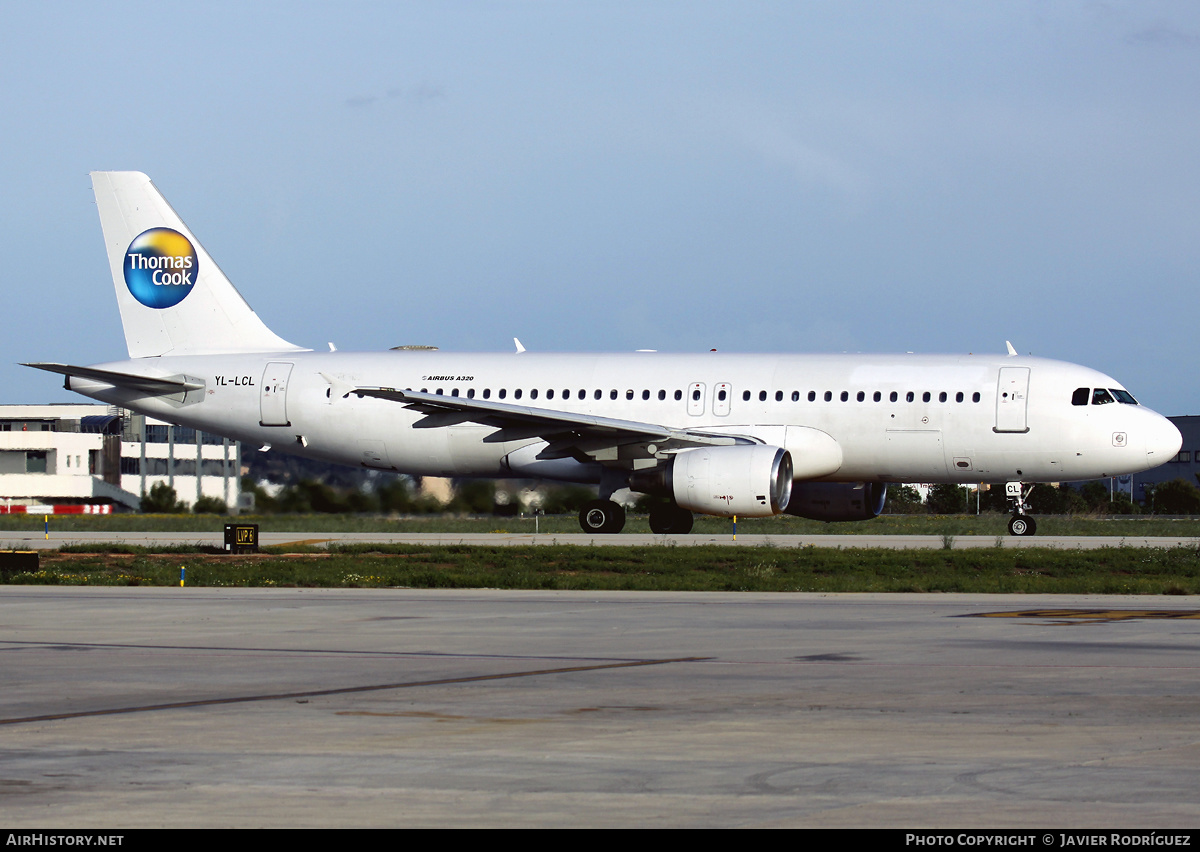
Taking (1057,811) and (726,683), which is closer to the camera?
(1057,811)

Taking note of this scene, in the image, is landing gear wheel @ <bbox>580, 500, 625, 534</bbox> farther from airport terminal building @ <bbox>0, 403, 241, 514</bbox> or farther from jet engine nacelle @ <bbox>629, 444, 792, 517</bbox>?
airport terminal building @ <bbox>0, 403, 241, 514</bbox>

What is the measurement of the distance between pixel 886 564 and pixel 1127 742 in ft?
57.5

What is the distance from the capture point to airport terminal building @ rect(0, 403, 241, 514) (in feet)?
231

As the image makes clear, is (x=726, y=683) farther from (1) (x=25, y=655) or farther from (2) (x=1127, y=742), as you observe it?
(1) (x=25, y=655)

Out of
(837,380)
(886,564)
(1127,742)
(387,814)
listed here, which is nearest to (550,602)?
(886,564)

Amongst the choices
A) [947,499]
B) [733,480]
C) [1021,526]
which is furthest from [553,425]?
[947,499]

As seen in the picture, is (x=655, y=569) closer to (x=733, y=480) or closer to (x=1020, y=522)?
(x=733, y=480)

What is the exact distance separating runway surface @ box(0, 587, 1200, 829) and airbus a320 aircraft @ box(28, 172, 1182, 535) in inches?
664

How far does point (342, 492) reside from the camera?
1596 inches

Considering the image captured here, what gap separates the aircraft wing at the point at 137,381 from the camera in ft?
128

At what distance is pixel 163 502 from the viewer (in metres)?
46.0

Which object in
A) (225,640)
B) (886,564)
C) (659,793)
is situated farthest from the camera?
(886,564)

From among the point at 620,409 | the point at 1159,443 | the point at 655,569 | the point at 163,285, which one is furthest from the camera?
the point at 163,285

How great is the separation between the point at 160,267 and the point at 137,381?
357 centimetres
